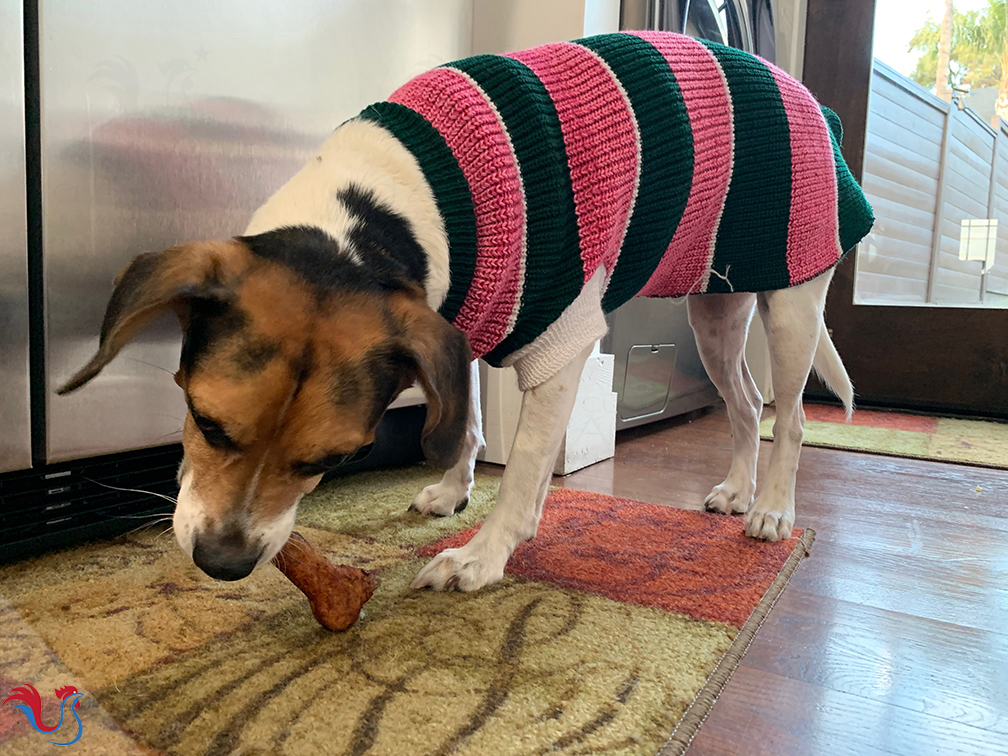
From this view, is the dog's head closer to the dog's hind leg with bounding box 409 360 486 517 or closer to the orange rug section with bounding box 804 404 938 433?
the dog's hind leg with bounding box 409 360 486 517

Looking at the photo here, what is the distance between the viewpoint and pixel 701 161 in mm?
1624

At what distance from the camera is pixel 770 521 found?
1828 millimetres

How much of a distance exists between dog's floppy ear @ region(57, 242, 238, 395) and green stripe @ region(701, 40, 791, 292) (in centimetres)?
116

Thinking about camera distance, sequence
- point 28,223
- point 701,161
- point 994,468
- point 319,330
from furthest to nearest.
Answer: point 994,468
point 701,161
point 28,223
point 319,330

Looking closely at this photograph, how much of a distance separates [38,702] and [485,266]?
0.90 m

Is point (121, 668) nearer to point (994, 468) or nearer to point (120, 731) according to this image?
point (120, 731)

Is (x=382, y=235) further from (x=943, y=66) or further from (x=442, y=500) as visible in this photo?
(x=943, y=66)

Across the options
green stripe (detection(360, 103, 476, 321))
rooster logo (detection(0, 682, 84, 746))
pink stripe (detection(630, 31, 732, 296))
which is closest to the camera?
rooster logo (detection(0, 682, 84, 746))

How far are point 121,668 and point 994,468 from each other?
2930 mm

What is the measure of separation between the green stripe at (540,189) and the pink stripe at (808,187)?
0.69 meters

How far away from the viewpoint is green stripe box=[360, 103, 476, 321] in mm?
1316

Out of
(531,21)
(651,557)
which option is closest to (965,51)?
(531,21)

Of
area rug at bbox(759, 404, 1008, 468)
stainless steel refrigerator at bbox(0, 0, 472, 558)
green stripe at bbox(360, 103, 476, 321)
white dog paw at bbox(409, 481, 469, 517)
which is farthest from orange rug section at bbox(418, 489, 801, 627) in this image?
area rug at bbox(759, 404, 1008, 468)

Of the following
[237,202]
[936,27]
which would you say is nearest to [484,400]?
[237,202]
